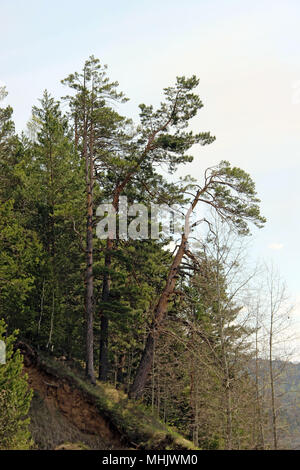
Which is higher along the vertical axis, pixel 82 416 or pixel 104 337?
pixel 104 337

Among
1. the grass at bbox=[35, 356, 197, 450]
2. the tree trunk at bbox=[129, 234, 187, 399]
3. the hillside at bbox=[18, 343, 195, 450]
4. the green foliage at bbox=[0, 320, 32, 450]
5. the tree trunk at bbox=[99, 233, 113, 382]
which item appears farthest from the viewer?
the tree trunk at bbox=[99, 233, 113, 382]

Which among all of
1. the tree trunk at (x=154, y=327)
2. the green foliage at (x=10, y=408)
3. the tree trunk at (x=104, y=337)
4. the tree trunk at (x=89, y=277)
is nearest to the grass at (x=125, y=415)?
the tree trunk at (x=89, y=277)

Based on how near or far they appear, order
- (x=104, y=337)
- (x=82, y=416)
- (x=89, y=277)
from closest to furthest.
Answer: (x=82, y=416)
(x=89, y=277)
(x=104, y=337)

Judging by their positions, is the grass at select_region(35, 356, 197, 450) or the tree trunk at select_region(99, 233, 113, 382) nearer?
the grass at select_region(35, 356, 197, 450)

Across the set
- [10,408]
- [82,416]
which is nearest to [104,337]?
[82,416]

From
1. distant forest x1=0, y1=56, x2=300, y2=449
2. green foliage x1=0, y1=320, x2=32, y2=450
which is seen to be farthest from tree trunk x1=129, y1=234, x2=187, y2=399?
green foliage x1=0, y1=320, x2=32, y2=450

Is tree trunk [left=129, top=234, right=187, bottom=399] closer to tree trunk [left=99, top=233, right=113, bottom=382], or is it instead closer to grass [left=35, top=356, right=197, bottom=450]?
grass [left=35, top=356, right=197, bottom=450]

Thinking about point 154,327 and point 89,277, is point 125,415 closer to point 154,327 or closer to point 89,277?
point 154,327

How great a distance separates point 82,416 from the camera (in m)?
15.4

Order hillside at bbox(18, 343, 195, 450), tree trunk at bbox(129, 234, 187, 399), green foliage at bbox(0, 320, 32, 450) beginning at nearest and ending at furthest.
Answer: green foliage at bbox(0, 320, 32, 450), hillside at bbox(18, 343, 195, 450), tree trunk at bbox(129, 234, 187, 399)

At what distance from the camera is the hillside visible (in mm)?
14031

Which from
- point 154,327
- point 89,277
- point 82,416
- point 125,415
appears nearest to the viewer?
point 82,416

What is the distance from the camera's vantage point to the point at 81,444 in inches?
530

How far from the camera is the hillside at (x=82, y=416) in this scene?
14031 mm
